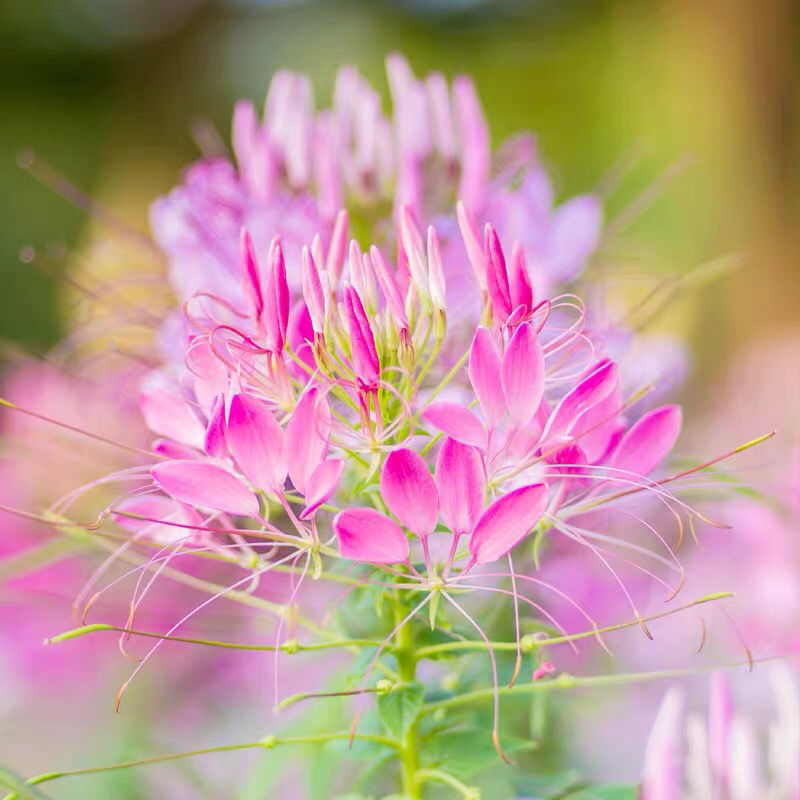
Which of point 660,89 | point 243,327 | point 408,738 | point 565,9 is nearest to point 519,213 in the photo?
point 243,327

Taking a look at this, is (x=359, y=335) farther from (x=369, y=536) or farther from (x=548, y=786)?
(x=548, y=786)

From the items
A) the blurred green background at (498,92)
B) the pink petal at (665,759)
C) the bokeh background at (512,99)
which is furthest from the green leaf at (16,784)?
the blurred green background at (498,92)

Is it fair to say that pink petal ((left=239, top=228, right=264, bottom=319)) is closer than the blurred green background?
Yes

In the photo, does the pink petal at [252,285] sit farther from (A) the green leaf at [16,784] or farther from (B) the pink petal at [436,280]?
(A) the green leaf at [16,784]

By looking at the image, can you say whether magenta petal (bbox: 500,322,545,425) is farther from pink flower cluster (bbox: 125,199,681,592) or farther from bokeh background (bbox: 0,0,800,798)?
bokeh background (bbox: 0,0,800,798)

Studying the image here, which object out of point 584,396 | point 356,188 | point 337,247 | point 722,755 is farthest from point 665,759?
point 356,188

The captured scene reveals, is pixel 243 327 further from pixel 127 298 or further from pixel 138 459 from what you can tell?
pixel 127 298

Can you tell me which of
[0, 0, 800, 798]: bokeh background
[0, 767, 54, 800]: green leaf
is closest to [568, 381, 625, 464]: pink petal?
[0, 767, 54, 800]: green leaf
